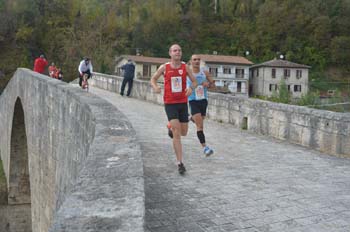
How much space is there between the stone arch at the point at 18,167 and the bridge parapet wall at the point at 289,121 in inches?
468

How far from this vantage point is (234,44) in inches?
2665

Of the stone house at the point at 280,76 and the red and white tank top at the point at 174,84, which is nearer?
the red and white tank top at the point at 174,84

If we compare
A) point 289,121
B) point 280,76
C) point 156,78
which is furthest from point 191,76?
point 280,76

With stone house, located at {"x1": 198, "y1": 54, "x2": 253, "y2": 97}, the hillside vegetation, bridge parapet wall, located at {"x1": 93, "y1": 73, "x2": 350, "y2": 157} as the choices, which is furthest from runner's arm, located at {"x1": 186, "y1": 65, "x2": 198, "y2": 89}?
Answer: stone house, located at {"x1": 198, "y1": 54, "x2": 253, "y2": 97}

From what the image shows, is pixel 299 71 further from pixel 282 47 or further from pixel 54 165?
pixel 54 165

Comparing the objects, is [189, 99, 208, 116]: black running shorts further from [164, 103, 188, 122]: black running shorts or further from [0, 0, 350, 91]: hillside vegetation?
[0, 0, 350, 91]: hillside vegetation

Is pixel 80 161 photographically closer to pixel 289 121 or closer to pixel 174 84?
pixel 174 84

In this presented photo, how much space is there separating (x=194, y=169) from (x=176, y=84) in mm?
1080

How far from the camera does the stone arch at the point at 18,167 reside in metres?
19.3

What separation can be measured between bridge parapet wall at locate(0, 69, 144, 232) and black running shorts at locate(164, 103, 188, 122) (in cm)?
55

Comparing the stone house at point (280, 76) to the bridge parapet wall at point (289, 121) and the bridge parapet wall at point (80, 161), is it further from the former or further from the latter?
the bridge parapet wall at point (289, 121)

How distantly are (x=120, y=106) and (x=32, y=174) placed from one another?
332cm

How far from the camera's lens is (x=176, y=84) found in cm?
523

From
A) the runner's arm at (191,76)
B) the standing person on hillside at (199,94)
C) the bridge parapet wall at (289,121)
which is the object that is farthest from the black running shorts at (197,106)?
the bridge parapet wall at (289,121)
